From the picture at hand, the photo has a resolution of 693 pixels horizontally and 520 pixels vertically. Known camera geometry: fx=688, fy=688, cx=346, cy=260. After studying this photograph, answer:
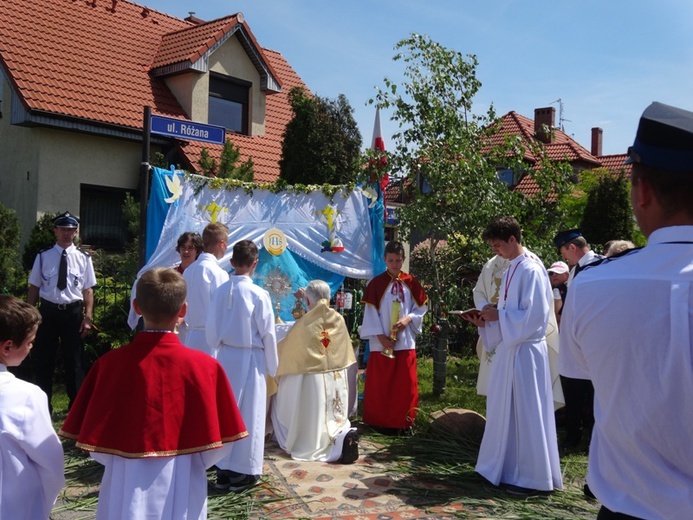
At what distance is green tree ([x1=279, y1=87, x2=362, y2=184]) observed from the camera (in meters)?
11.1

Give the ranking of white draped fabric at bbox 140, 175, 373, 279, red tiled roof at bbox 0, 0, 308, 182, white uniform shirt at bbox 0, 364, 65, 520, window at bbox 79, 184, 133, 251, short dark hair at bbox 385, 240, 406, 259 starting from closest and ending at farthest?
1. white uniform shirt at bbox 0, 364, 65, 520
2. short dark hair at bbox 385, 240, 406, 259
3. white draped fabric at bbox 140, 175, 373, 279
4. red tiled roof at bbox 0, 0, 308, 182
5. window at bbox 79, 184, 133, 251

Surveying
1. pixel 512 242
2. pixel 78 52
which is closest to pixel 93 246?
pixel 78 52

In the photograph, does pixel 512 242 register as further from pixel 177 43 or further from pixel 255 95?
pixel 177 43

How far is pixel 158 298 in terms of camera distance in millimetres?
3299

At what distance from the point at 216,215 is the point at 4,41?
8.06 metres

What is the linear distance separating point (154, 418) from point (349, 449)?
3.43 metres

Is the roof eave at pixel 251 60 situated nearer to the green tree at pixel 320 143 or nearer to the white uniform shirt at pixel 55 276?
the green tree at pixel 320 143

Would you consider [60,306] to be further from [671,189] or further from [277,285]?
[671,189]

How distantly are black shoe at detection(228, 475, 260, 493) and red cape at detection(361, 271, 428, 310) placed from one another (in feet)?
8.99

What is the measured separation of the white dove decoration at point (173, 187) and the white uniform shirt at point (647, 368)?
21.7 feet

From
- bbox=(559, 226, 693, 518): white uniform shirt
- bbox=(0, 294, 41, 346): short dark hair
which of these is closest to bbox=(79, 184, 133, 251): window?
bbox=(0, 294, 41, 346): short dark hair

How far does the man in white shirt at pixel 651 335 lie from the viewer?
68.4 inches

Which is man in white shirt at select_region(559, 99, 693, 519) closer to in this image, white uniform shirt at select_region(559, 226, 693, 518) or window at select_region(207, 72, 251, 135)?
white uniform shirt at select_region(559, 226, 693, 518)

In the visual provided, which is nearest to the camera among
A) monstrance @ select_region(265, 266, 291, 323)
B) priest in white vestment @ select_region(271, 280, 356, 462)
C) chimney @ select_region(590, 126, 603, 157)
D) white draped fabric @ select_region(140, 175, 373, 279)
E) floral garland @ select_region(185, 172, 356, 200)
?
priest in white vestment @ select_region(271, 280, 356, 462)
